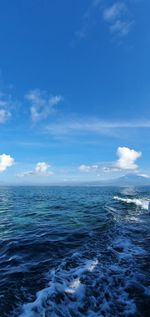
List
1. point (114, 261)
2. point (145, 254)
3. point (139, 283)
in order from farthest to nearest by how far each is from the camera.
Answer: point (145, 254) → point (114, 261) → point (139, 283)

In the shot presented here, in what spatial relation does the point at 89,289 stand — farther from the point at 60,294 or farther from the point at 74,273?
the point at 74,273

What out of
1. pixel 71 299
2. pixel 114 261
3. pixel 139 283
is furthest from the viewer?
pixel 114 261

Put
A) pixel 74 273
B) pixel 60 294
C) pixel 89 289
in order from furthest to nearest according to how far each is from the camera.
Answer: pixel 74 273, pixel 89 289, pixel 60 294

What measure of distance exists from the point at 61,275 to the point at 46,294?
139cm

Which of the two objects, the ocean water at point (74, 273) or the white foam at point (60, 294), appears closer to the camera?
the white foam at point (60, 294)

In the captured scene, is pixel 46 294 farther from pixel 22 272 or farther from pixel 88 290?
pixel 22 272

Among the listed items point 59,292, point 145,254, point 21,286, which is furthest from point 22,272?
point 145,254

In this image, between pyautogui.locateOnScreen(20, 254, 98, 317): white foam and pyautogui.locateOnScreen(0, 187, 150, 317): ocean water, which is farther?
pyautogui.locateOnScreen(0, 187, 150, 317): ocean water

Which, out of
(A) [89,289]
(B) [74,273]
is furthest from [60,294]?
(B) [74,273]

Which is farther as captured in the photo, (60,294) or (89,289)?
(89,289)

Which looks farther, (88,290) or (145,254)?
(145,254)

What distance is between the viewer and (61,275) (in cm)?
764

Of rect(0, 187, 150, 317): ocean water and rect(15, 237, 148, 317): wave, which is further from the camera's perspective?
rect(0, 187, 150, 317): ocean water

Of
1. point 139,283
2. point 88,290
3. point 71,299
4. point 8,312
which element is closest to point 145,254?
point 139,283
